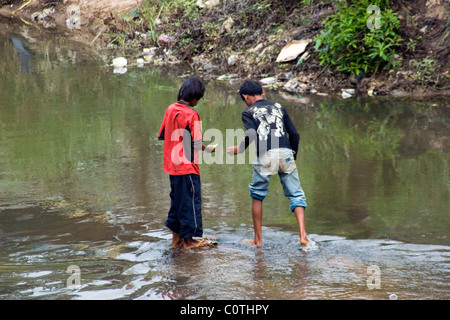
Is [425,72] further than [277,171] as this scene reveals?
Yes

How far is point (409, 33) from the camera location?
10305 millimetres

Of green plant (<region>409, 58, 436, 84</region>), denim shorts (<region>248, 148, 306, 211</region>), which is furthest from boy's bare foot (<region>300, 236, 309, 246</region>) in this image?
green plant (<region>409, 58, 436, 84</region>)

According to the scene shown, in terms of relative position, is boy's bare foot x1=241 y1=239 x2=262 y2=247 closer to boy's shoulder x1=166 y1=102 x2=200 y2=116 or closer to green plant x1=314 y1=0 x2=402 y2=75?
boy's shoulder x1=166 y1=102 x2=200 y2=116

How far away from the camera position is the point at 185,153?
4.40 m

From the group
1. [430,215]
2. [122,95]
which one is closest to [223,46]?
[122,95]

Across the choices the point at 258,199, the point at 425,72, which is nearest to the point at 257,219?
the point at 258,199

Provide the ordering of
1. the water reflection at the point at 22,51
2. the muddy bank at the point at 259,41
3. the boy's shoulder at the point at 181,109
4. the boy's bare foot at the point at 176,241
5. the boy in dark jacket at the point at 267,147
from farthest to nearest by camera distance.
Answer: the water reflection at the point at 22,51 < the muddy bank at the point at 259,41 < the boy's bare foot at the point at 176,241 < the boy in dark jacket at the point at 267,147 < the boy's shoulder at the point at 181,109

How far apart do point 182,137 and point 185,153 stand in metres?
0.13

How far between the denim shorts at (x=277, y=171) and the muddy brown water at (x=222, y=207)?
0.41 meters

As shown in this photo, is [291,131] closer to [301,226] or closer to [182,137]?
[301,226]

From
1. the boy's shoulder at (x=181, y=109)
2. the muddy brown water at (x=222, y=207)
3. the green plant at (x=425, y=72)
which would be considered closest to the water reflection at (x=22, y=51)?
the muddy brown water at (x=222, y=207)

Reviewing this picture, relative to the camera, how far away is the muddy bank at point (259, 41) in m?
10.0

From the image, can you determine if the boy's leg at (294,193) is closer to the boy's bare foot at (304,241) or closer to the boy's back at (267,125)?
the boy's bare foot at (304,241)

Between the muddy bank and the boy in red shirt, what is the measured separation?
20.9 ft
